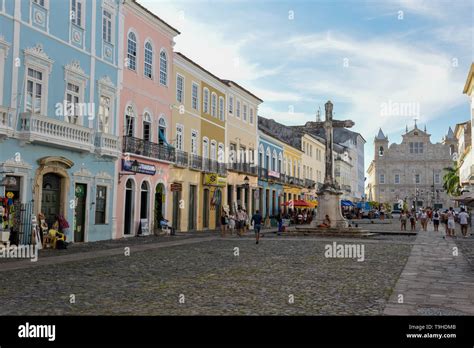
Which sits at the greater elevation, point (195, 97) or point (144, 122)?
point (195, 97)

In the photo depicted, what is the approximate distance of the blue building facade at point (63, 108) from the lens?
55.0 ft

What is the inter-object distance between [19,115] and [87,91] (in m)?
4.34

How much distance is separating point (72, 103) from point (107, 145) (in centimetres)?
239

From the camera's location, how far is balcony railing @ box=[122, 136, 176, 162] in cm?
2341

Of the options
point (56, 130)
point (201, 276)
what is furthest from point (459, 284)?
point (56, 130)

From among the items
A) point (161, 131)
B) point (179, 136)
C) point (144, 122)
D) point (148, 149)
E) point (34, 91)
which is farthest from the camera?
point (179, 136)

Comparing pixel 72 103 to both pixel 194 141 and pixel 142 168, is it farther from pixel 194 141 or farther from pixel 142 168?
pixel 194 141

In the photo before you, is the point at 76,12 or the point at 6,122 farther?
the point at 76,12

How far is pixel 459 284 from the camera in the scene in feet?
31.8

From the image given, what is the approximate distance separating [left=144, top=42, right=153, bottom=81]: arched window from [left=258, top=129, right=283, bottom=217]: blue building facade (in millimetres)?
18217

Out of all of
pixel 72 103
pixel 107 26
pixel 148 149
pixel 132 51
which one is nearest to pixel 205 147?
pixel 148 149

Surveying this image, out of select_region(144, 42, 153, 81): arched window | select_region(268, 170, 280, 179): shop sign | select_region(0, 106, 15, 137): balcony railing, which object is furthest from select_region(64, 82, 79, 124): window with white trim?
select_region(268, 170, 280, 179): shop sign

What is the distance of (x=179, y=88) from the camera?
29562 millimetres
